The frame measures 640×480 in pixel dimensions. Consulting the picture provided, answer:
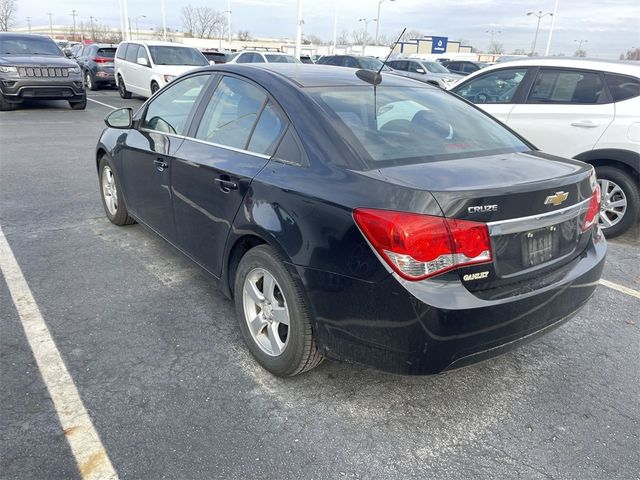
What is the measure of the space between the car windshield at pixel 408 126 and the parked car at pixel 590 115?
105 inches

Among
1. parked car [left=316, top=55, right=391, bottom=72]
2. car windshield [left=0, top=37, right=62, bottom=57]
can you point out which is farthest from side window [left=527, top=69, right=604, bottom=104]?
car windshield [left=0, top=37, right=62, bottom=57]

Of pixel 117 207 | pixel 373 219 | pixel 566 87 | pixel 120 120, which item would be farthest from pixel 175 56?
pixel 373 219

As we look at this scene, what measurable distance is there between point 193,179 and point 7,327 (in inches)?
57.9

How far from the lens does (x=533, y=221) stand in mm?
2279

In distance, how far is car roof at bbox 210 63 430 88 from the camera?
10.0 feet

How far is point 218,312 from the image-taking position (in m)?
3.52

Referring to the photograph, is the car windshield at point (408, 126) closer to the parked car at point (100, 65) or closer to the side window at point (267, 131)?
the side window at point (267, 131)

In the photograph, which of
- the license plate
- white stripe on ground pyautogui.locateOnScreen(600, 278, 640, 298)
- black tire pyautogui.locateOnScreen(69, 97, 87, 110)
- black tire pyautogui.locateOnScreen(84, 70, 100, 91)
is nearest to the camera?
the license plate

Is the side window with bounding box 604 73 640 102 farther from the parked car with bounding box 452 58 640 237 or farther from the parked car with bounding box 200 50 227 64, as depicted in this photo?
the parked car with bounding box 200 50 227 64

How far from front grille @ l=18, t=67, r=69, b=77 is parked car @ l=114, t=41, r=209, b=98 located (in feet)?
7.07

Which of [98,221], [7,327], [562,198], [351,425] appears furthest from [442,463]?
[98,221]

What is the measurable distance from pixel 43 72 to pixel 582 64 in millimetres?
11826

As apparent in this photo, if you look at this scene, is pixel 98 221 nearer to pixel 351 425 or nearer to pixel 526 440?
pixel 351 425

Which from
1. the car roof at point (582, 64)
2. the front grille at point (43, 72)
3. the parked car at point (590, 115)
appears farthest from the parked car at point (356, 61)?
the parked car at point (590, 115)
